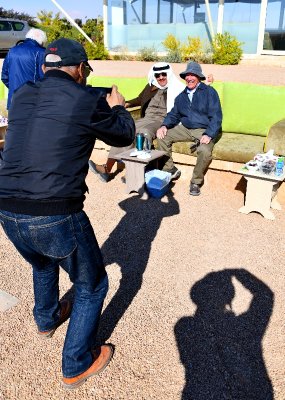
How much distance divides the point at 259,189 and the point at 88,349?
116 inches

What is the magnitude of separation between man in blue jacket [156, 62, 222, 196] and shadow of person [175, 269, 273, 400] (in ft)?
7.05

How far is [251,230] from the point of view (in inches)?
165

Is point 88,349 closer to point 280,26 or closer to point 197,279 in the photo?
point 197,279

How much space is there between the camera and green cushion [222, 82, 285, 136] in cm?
558

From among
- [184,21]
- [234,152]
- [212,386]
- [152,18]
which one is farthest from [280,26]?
[212,386]

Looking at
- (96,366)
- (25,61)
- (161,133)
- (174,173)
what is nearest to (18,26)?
(25,61)

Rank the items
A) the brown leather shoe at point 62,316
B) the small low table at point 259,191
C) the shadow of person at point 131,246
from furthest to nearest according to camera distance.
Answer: the small low table at point 259,191 < the shadow of person at point 131,246 < the brown leather shoe at point 62,316

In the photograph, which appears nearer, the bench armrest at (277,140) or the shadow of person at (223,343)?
the shadow of person at (223,343)

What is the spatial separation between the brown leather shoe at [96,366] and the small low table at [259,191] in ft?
8.70

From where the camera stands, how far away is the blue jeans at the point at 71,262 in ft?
6.00

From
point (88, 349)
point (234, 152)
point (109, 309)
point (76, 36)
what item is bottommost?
point (109, 309)

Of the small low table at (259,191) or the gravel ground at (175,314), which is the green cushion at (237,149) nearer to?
the small low table at (259,191)

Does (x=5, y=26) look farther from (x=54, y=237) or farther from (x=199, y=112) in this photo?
(x=54, y=237)

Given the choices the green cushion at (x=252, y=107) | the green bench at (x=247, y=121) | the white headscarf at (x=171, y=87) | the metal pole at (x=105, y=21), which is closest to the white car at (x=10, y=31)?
the metal pole at (x=105, y=21)
